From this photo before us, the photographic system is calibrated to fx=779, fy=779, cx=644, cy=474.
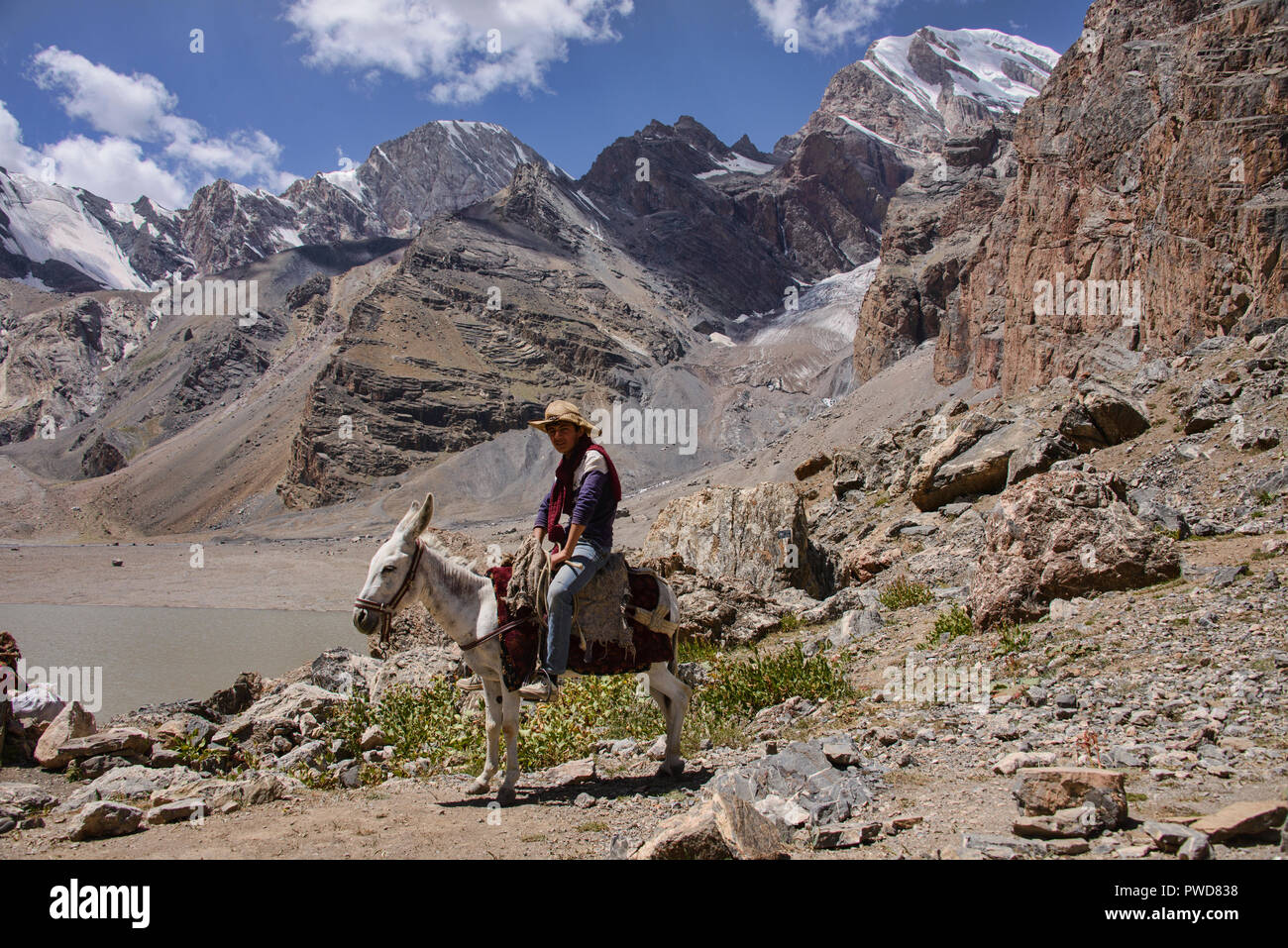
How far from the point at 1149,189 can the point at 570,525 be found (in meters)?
30.7

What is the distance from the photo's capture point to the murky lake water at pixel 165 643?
19.5 meters

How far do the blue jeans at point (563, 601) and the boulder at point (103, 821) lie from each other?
9.98ft

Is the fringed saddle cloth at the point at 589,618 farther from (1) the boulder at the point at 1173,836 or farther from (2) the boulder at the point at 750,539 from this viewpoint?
(2) the boulder at the point at 750,539

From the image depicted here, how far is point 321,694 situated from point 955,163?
133930 millimetres

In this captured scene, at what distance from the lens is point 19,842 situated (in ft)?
17.1

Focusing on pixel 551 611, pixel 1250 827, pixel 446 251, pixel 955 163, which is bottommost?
pixel 1250 827

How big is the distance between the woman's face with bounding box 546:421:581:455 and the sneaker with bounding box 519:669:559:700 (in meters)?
1.84

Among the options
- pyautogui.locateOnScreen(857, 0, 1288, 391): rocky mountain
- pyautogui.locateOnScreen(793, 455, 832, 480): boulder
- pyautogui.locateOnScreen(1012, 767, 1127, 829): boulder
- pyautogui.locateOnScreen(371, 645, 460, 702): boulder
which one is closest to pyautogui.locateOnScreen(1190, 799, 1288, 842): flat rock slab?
pyautogui.locateOnScreen(1012, 767, 1127, 829): boulder

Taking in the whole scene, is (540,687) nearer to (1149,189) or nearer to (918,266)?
(1149,189)

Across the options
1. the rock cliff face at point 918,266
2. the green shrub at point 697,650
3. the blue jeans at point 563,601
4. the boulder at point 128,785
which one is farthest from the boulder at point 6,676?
the rock cliff face at point 918,266

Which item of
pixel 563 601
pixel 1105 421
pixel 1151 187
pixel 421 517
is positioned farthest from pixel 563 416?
pixel 1151 187

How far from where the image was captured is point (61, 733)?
8578 millimetres

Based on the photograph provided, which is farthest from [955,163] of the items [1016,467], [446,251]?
[1016,467]
